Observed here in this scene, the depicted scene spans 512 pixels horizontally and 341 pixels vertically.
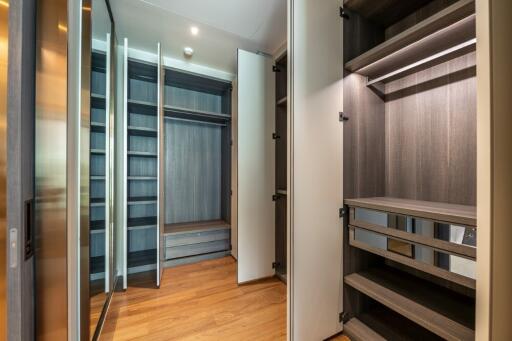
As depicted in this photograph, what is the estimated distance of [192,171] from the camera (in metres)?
2.99

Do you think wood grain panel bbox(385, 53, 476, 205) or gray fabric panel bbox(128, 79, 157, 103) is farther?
gray fabric panel bbox(128, 79, 157, 103)

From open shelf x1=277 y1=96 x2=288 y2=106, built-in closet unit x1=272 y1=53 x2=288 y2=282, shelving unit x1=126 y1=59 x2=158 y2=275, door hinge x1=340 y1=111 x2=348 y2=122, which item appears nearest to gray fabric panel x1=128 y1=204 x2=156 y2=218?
shelving unit x1=126 y1=59 x2=158 y2=275

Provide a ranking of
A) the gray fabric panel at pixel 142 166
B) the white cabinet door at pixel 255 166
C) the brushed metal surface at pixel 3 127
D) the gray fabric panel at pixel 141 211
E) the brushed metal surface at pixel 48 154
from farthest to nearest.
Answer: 1. the gray fabric panel at pixel 142 166
2. the gray fabric panel at pixel 141 211
3. the white cabinet door at pixel 255 166
4. the brushed metal surface at pixel 48 154
5. the brushed metal surface at pixel 3 127

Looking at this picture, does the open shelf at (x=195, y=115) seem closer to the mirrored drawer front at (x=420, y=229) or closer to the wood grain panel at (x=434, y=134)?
the wood grain panel at (x=434, y=134)

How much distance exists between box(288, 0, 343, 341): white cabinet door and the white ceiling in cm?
63

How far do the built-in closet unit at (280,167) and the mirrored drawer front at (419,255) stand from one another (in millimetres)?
948

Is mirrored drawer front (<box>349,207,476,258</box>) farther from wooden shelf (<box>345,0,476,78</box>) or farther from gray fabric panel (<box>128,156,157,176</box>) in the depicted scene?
gray fabric panel (<box>128,156,157,176</box>)

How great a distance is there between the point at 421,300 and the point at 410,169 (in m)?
0.85

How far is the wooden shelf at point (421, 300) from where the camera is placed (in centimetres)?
98

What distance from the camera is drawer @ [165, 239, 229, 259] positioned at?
2.49 meters

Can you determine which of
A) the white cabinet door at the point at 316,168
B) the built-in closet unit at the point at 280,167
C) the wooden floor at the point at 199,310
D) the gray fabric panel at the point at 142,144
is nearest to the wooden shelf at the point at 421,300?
the white cabinet door at the point at 316,168

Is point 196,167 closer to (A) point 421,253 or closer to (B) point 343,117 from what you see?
(B) point 343,117

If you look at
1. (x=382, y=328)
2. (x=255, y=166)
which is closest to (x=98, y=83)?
(x=255, y=166)

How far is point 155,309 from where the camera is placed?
1724 mm
